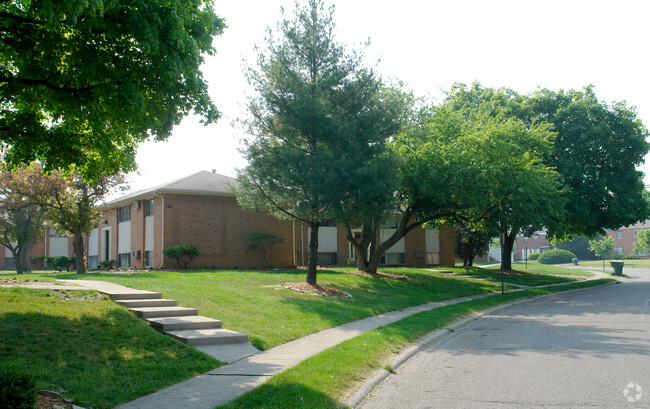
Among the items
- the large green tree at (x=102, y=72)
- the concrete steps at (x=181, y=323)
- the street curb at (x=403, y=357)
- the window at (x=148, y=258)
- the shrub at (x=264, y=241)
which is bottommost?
the street curb at (x=403, y=357)

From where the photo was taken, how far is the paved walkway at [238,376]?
6367mm

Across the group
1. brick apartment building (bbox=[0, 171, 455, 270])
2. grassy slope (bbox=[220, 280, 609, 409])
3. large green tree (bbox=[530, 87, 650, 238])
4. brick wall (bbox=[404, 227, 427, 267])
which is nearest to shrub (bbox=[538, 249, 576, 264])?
brick wall (bbox=[404, 227, 427, 267])

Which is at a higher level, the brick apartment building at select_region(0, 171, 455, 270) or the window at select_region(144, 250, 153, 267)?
the brick apartment building at select_region(0, 171, 455, 270)

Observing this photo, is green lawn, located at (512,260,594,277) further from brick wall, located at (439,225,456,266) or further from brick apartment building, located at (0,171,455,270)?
brick apartment building, located at (0,171,455,270)

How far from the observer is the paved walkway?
637 cm

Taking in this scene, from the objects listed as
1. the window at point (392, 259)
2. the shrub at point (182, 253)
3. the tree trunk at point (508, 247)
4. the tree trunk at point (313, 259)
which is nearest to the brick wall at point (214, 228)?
the shrub at point (182, 253)

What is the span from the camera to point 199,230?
28484 mm

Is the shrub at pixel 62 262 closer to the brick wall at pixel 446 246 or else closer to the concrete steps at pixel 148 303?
the brick wall at pixel 446 246

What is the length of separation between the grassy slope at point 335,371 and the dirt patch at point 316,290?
197 inches

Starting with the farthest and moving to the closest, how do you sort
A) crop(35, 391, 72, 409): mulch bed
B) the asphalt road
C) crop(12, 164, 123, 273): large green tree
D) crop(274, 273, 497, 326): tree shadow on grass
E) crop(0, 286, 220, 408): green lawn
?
crop(12, 164, 123, 273): large green tree → crop(274, 273, 497, 326): tree shadow on grass → crop(0, 286, 220, 408): green lawn → the asphalt road → crop(35, 391, 72, 409): mulch bed

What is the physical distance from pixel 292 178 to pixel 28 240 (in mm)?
25609

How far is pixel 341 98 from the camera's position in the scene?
19438 mm

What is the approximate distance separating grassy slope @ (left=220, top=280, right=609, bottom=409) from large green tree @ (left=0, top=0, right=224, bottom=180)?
5143 millimetres

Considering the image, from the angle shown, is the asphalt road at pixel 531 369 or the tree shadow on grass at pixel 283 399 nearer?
the tree shadow on grass at pixel 283 399
